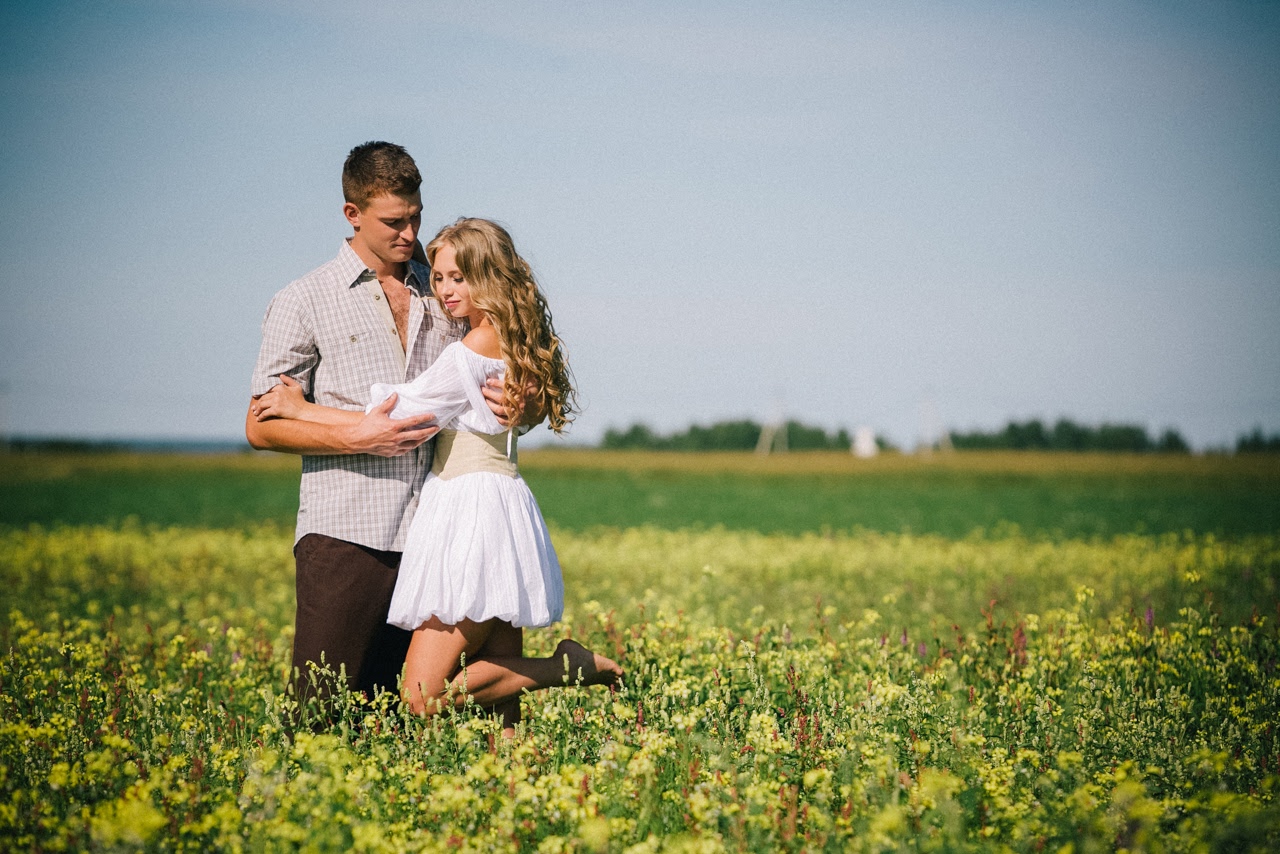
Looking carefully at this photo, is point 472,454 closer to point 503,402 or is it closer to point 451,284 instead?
point 503,402

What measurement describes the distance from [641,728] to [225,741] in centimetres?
213

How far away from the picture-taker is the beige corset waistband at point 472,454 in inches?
191

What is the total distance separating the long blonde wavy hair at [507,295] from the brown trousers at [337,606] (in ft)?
3.62

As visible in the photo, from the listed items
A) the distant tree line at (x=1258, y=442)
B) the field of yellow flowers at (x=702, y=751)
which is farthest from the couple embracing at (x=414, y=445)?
the distant tree line at (x=1258, y=442)

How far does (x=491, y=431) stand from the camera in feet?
15.8

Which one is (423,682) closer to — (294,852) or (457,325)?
(294,852)

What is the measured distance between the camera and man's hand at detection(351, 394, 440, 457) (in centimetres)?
464

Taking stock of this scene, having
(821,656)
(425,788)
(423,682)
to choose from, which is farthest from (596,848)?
(821,656)

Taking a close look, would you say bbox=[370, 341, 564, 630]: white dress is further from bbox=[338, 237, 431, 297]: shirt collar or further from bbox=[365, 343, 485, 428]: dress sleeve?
bbox=[338, 237, 431, 297]: shirt collar

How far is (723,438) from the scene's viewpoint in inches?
3967

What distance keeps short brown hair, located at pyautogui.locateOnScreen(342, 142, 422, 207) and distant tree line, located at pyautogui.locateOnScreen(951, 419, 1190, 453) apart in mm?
75847

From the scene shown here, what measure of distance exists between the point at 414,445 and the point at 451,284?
2.57 feet

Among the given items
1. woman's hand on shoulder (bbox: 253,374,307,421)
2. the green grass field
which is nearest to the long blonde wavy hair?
woman's hand on shoulder (bbox: 253,374,307,421)

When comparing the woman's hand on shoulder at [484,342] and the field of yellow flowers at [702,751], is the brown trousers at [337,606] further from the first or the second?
the woman's hand on shoulder at [484,342]
